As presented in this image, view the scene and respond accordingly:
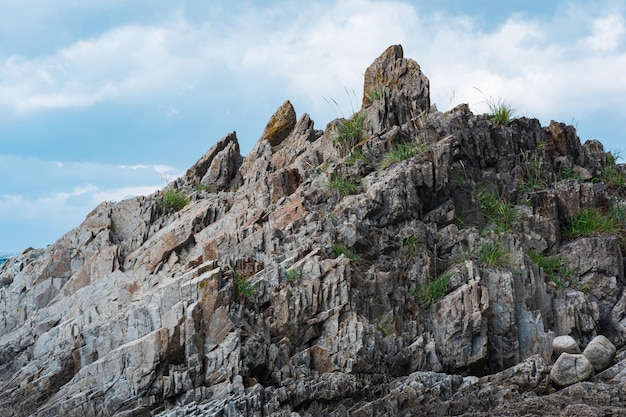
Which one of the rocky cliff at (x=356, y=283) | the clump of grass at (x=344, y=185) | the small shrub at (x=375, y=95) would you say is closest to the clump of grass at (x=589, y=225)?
the rocky cliff at (x=356, y=283)

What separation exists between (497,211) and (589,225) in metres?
2.40

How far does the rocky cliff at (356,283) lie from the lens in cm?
1421

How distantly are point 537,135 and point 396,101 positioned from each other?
4276 mm

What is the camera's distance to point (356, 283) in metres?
15.9

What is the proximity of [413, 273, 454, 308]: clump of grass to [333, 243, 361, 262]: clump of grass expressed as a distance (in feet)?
4.87

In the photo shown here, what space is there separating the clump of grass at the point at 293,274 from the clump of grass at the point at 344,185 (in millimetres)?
3231

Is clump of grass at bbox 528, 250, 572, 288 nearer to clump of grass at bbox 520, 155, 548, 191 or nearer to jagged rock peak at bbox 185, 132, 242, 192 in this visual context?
clump of grass at bbox 520, 155, 548, 191

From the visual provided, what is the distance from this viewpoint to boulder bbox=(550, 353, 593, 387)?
47.6 feet

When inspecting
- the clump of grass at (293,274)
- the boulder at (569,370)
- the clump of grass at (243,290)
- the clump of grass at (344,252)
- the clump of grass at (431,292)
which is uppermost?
the clump of grass at (344,252)

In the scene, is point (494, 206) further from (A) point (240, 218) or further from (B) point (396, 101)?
(A) point (240, 218)

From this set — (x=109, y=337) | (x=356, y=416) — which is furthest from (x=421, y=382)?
(x=109, y=337)

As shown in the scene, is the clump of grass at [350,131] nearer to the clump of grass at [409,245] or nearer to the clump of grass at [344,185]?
the clump of grass at [344,185]

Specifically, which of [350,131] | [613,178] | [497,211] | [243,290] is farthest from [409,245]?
[613,178]

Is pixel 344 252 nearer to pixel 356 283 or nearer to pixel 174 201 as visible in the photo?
pixel 356 283
